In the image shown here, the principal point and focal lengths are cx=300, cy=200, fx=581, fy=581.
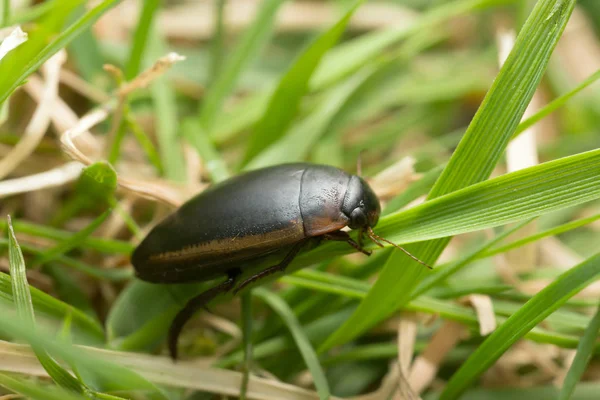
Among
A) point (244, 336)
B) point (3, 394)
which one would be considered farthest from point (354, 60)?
point (3, 394)

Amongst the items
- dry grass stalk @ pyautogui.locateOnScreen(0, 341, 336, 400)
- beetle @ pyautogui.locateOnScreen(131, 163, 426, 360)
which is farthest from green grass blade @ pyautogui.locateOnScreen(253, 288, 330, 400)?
beetle @ pyautogui.locateOnScreen(131, 163, 426, 360)

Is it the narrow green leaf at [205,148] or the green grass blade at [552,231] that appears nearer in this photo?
the green grass blade at [552,231]

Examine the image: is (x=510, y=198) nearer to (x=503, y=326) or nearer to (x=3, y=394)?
(x=503, y=326)

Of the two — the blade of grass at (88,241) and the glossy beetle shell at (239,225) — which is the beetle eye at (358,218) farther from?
the blade of grass at (88,241)

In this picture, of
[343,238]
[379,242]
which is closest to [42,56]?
[343,238]

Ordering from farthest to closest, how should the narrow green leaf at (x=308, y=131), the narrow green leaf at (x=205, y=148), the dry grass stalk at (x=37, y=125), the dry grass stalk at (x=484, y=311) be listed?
the narrow green leaf at (x=308, y=131), the narrow green leaf at (x=205, y=148), the dry grass stalk at (x=37, y=125), the dry grass stalk at (x=484, y=311)

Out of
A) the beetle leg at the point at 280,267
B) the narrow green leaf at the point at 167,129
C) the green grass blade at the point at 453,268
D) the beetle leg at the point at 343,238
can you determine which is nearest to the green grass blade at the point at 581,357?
the green grass blade at the point at 453,268

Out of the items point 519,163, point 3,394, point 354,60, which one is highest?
point 354,60

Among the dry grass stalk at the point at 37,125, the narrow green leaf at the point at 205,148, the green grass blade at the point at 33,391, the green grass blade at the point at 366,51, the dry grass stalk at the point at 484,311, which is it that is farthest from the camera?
the green grass blade at the point at 366,51
